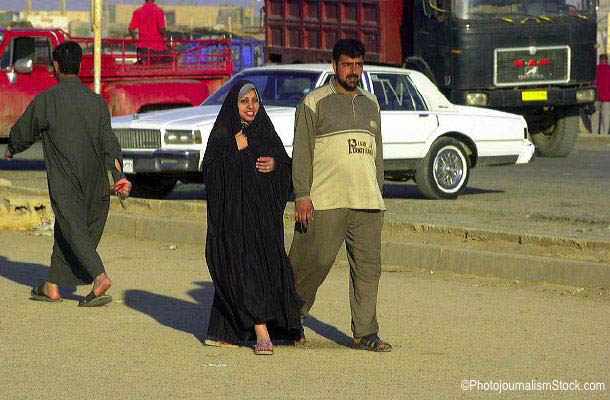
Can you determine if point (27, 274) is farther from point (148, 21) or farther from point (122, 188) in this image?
point (148, 21)

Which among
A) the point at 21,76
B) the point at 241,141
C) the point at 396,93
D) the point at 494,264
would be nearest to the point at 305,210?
the point at 241,141

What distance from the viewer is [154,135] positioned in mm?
14320

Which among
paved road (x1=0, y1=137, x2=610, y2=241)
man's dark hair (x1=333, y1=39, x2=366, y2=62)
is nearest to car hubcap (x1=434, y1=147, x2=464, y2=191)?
paved road (x1=0, y1=137, x2=610, y2=241)

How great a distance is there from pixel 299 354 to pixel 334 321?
1.15 metres

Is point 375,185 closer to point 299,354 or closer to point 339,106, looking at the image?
point 339,106

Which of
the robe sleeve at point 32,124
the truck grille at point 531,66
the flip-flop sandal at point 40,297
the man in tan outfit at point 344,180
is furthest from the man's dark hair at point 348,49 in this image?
the truck grille at point 531,66

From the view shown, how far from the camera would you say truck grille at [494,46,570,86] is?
2155 centimetres

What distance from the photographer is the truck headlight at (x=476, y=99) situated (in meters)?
21.3

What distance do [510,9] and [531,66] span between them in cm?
92

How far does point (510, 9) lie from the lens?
70.6 feet

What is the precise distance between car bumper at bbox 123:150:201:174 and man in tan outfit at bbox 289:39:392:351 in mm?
6405

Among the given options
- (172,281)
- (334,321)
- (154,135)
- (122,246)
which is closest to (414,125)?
(154,135)

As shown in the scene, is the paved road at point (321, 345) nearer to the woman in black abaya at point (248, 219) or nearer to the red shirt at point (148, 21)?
the woman in black abaya at point (248, 219)

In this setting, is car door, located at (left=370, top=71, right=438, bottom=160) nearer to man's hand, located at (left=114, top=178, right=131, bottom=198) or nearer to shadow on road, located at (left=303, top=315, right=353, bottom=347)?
man's hand, located at (left=114, top=178, right=131, bottom=198)
